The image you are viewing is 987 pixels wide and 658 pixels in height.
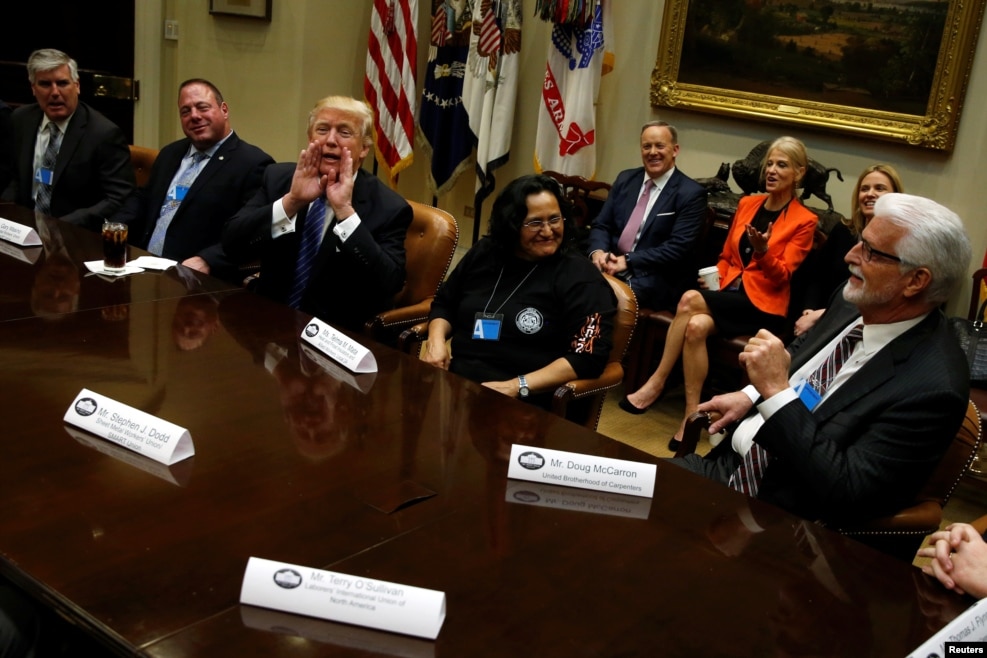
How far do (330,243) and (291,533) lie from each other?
1812mm

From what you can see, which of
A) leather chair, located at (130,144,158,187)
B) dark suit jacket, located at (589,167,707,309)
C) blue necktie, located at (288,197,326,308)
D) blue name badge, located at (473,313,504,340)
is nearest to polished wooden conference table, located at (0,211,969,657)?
blue name badge, located at (473,313,504,340)

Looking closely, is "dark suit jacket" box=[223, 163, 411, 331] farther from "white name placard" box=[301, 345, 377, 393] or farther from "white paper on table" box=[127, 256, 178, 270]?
"white name placard" box=[301, 345, 377, 393]

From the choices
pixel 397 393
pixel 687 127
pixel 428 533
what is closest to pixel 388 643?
pixel 428 533

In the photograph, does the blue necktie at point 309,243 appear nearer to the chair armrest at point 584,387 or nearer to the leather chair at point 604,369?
the leather chair at point 604,369

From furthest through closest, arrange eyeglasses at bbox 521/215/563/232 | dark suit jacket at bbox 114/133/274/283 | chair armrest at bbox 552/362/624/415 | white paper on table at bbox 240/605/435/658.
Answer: dark suit jacket at bbox 114/133/274/283
eyeglasses at bbox 521/215/563/232
chair armrest at bbox 552/362/624/415
white paper on table at bbox 240/605/435/658

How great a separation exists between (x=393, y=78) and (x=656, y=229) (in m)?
2.42

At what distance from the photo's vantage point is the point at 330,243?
10.3ft

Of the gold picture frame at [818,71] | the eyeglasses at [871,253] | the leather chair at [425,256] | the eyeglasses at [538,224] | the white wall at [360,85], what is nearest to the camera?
the eyeglasses at [871,253]

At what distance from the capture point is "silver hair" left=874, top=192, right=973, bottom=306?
2.00 meters

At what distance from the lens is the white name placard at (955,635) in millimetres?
1262

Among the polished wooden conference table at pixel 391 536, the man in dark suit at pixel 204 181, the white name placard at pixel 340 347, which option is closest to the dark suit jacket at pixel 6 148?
the man in dark suit at pixel 204 181

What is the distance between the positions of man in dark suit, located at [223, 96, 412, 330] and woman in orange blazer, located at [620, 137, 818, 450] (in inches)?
61.9

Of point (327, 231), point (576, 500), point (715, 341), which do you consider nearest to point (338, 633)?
point (576, 500)

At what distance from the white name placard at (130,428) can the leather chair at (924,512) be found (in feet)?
4.56
